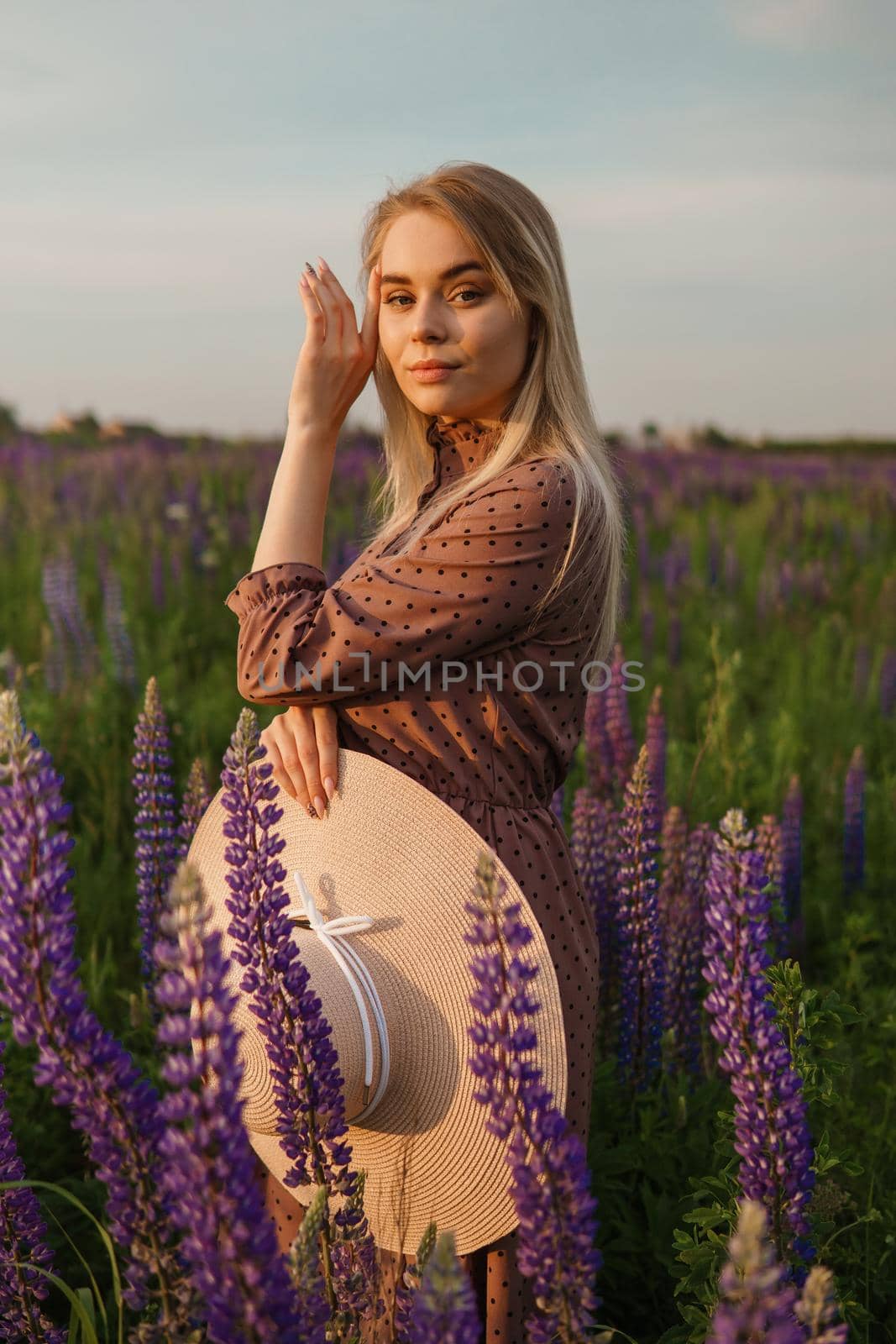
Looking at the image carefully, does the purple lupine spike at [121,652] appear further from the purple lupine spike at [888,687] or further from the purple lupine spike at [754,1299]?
the purple lupine spike at [754,1299]

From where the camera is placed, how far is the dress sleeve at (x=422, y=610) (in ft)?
7.19

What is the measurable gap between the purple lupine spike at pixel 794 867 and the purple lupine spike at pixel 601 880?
1141mm

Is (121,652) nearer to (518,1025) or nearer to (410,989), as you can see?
(410,989)

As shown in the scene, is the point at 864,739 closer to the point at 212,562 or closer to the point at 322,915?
the point at 212,562

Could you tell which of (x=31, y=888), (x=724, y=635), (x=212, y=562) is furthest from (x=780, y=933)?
(x=212, y=562)

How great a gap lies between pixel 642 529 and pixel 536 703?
8.13 meters

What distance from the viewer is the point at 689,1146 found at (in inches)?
110

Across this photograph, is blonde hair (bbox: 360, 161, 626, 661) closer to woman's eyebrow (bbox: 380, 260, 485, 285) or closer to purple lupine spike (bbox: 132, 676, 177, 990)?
woman's eyebrow (bbox: 380, 260, 485, 285)

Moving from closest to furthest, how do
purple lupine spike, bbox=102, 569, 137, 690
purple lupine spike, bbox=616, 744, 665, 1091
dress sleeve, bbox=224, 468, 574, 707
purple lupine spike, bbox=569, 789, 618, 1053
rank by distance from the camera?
dress sleeve, bbox=224, 468, 574, 707
purple lupine spike, bbox=616, 744, 665, 1091
purple lupine spike, bbox=569, 789, 618, 1053
purple lupine spike, bbox=102, 569, 137, 690

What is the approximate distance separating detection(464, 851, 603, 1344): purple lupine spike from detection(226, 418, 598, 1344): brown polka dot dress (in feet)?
2.52

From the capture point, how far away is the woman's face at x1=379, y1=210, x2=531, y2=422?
2410 mm

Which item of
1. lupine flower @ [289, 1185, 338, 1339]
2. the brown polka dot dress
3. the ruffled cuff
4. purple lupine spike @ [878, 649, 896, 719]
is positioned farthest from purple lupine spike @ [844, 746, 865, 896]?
lupine flower @ [289, 1185, 338, 1339]

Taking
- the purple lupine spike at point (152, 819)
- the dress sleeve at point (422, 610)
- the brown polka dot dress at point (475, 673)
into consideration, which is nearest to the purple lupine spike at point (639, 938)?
the brown polka dot dress at point (475, 673)

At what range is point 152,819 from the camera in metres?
2.72
